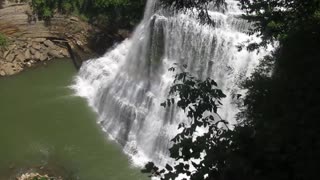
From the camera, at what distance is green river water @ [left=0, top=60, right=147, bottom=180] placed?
16203mm

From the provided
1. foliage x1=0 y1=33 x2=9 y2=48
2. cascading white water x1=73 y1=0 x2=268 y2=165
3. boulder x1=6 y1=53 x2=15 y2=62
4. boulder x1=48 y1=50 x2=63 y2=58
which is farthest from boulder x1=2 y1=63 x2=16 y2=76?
cascading white water x1=73 y1=0 x2=268 y2=165

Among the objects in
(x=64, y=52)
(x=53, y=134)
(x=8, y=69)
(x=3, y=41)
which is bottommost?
(x=53, y=134)

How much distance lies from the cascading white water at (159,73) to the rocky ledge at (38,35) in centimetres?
423

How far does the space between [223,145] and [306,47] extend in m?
3.92

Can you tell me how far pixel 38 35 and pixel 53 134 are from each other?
9482 mm

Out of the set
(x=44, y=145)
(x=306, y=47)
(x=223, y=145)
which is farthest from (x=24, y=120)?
(x=223, y=145)

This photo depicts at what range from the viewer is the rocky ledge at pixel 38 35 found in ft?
83.8

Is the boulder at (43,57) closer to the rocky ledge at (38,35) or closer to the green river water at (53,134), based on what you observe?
the rocky ledge at (38,35)

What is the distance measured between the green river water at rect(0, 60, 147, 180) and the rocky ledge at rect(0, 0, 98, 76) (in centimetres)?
166

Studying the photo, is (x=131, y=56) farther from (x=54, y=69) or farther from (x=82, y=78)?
(x=54, y=69)

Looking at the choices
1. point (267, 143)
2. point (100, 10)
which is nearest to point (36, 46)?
point (100, 10)

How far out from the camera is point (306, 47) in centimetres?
840

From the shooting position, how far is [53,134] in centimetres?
1856

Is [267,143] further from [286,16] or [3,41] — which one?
[3,41]
